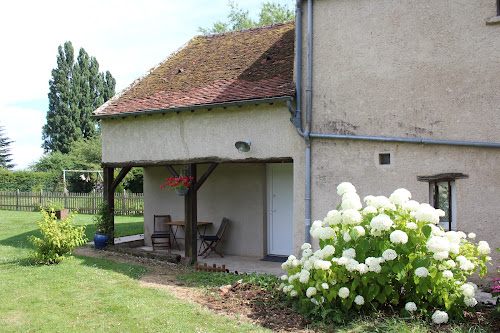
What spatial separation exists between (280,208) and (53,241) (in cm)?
530

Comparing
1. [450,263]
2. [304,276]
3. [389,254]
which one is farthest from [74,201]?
[450,263]

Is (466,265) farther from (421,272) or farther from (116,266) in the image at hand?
(116,266)

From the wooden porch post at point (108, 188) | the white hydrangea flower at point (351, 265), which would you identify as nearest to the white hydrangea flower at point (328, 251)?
the white hydrangea flower at point (351, 265)

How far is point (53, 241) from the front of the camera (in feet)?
29.8

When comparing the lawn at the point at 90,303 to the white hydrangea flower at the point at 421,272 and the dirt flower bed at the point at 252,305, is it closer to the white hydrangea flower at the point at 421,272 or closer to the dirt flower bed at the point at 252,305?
the dirt flower bed at the point at 252,305

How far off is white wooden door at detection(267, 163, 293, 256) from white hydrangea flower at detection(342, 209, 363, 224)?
214 inches

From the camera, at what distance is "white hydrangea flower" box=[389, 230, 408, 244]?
4.84 meters

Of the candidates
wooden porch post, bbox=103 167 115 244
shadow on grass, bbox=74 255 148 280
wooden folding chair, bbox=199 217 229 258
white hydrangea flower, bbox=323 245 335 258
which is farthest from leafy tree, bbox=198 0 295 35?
white hydrangea flower, bbox=323 245 335 258

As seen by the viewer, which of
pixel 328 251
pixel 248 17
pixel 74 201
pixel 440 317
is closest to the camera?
pixel 440 317

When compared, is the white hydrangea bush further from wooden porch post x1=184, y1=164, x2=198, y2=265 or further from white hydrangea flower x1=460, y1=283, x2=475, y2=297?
wooden porch post x1=184, y1=164, x2=198, y2=265

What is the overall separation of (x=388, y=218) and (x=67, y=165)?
116 ft

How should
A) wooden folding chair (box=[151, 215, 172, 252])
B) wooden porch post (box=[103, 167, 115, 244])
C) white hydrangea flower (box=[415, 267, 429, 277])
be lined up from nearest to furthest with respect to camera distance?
white hydrangea flower (box=[415, 267, 429, 277]), wooden porch post (box=[103, 167, 115, 244]), wooden folding chair (box=[151, 215, 172, 252])

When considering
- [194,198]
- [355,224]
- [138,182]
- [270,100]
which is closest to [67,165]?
[138,182]

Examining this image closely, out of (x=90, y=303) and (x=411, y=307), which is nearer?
(x=411, y=307)
